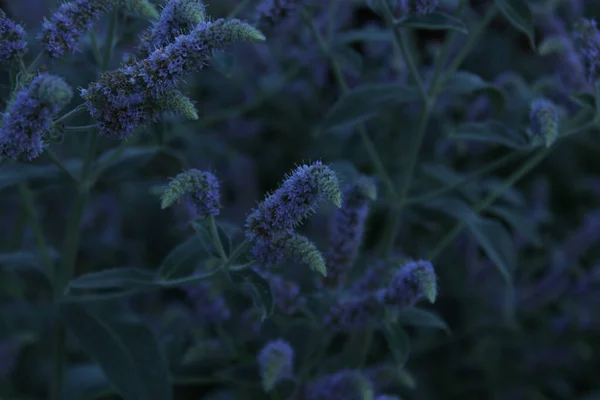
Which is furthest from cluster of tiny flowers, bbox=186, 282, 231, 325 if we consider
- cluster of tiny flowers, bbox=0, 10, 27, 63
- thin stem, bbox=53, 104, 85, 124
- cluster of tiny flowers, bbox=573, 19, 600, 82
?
cluster of tiny flowers, bbox=573, 19, 600, 82

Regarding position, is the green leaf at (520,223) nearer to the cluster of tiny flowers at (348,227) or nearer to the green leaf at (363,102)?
the green leaf at (363,102)

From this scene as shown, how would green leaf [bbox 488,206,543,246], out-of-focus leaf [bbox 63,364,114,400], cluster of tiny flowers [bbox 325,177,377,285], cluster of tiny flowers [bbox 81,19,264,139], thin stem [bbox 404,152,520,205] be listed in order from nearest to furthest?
cluster of tiny flowers [bbox 81,19,264,139], cluster of tiny flowers [bbox 325,177,377,285], thin stem [bbox 404,152,520,205], out-of-focus leaf [bbox 63,364,114,400], green leaf [bbox 488,206,543,246]

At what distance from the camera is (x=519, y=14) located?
8.05 feet

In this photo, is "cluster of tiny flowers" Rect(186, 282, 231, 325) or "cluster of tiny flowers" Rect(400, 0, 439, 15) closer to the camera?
"cluster of tiny flowers" Rect(400, 0, 439, 15)

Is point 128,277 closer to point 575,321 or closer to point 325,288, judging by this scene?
point 325,288

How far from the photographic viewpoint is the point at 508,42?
4887mm

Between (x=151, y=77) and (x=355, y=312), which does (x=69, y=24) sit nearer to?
(x=151, y=77)

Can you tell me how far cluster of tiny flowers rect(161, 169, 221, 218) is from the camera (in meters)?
1.82

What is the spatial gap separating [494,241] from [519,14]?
2.65 ft

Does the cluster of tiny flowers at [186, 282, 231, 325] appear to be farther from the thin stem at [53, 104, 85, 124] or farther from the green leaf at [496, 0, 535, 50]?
the green leaf at [496, 0, 535, 50]

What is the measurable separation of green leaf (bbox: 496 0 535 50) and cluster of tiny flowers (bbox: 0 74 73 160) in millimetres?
1496

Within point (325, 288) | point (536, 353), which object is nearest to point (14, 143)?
point (325, 288)

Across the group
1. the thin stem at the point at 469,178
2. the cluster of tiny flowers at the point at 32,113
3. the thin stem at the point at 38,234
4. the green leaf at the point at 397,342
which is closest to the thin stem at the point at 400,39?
the thin stem at the point at 469,178

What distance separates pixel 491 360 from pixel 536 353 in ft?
0.76
